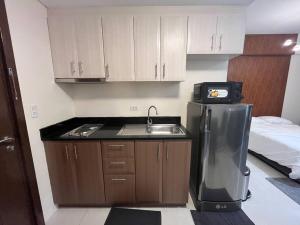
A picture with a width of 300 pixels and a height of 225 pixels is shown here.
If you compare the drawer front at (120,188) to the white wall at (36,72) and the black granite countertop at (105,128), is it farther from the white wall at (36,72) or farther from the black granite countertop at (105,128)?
the white wall at (36,72)

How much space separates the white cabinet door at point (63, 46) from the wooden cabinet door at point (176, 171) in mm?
1485

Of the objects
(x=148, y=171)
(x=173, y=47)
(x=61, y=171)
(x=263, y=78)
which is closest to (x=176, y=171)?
(x=148, y=171)

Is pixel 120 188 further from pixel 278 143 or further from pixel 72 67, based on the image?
pixel 278 143

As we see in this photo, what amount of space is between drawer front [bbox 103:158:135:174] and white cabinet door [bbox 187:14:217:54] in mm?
1505

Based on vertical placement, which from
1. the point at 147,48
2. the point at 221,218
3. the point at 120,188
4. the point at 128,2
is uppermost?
the point at 128,2

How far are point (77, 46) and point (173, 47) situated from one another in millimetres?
1160

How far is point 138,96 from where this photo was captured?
6.88 ft

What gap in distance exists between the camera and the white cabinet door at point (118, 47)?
162 cm

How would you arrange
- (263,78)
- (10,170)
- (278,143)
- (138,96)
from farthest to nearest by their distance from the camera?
(263,78) < (278,143) < (138,96) < (10,170)

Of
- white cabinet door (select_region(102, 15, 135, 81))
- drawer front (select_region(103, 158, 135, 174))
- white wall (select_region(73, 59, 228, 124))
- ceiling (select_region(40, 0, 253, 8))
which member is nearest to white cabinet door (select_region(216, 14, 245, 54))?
ceiling (select_region(40, 0, 253, 8))

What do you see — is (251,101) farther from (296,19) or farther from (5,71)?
(5,71)

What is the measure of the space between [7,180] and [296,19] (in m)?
4.39

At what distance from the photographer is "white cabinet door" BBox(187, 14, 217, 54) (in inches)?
63.3

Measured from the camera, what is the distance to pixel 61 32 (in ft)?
5.35
